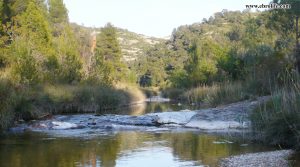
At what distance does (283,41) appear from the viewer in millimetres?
31562

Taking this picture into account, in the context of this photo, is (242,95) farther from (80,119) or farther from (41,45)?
(41,45)

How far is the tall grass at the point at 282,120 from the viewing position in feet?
34.2

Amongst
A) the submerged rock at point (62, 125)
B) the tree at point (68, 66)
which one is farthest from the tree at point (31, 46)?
the submerged rock at point (62, 125)

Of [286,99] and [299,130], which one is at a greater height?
[286,99]

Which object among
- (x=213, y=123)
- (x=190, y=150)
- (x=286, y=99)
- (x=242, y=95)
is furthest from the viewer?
(x=242, y=95)

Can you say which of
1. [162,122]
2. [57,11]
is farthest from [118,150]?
[57,11]

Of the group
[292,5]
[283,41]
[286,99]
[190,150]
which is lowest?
[190,150]

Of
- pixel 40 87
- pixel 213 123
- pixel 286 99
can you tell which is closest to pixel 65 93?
pixel 40 87

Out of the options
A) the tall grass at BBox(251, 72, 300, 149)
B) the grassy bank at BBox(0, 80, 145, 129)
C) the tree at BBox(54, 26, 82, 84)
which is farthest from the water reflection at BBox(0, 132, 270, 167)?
the tree at BBox(54, 26, 82, 84)

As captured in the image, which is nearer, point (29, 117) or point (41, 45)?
point (29, 117)

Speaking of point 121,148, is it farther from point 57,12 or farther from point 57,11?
point 57,12

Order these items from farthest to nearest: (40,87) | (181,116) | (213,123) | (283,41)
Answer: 1. (283,41)
2. (40,87)
3. (181,116)
4. (213,123)

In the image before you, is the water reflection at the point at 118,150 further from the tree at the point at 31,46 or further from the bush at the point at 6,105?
the tree at the point at 31,46

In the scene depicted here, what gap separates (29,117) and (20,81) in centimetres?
527
